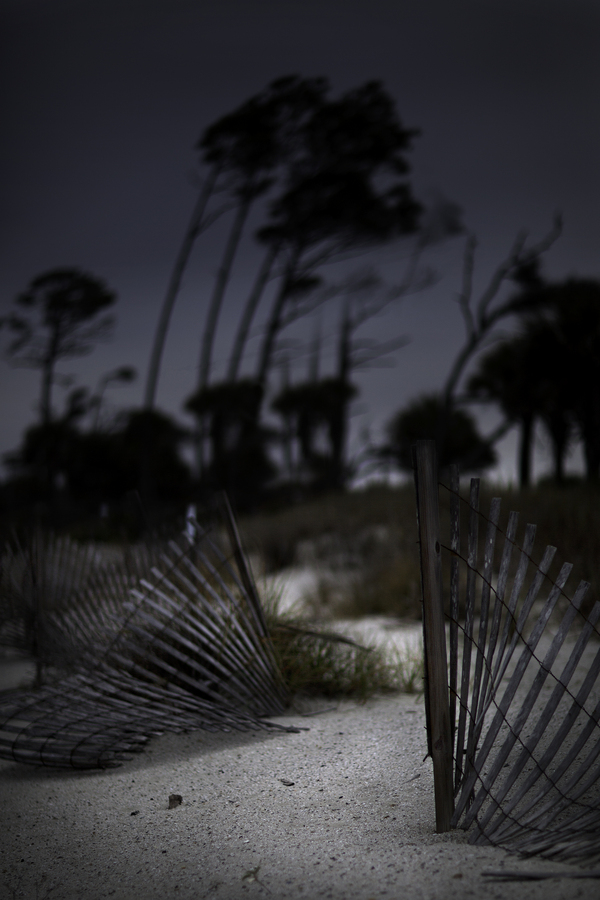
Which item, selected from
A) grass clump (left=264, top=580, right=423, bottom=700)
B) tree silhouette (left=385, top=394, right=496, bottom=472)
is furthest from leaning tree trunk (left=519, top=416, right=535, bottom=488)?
grass clump (left=264, top=580, right=423, bottom=700)

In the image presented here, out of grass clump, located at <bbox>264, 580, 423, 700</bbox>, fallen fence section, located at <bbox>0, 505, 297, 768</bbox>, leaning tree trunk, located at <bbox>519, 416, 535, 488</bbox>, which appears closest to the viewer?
fallen fence section, located at <bbox>0, 505, 297, 768</bbox>

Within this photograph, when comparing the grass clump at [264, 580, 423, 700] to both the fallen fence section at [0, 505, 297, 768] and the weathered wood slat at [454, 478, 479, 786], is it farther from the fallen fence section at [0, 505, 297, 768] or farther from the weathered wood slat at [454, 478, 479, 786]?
the weathered wood slat at [454, 478, 479, 786]

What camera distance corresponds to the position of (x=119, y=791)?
2.32 metres

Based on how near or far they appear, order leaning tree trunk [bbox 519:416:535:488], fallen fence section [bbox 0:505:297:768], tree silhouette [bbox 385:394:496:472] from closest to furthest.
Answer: fallen fence section [bbox 0:505:297:768], leaning tree trunk [bbox 519:416:535:488], tree silhouette [bbox 385:394:496:472]

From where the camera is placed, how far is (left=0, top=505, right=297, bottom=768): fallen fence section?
2.62 meters

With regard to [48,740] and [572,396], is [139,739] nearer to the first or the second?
[48,740]

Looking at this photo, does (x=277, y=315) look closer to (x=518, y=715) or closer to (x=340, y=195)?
(x=340, y=195)

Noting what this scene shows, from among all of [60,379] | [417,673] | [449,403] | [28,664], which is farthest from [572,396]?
[60,379]

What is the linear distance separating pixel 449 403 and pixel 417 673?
838cm

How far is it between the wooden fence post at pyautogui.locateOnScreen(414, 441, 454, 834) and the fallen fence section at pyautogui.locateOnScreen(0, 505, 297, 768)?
117 cm

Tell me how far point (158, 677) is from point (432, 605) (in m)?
1.58

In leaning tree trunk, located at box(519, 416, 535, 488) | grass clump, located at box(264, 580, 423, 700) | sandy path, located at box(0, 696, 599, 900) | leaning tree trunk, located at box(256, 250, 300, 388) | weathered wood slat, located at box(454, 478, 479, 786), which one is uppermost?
leaning tree trunk, located at box(256, 250, 300, 388)

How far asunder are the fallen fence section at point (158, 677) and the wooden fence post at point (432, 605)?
117 centimetres

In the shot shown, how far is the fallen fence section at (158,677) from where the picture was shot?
2.62 meters
